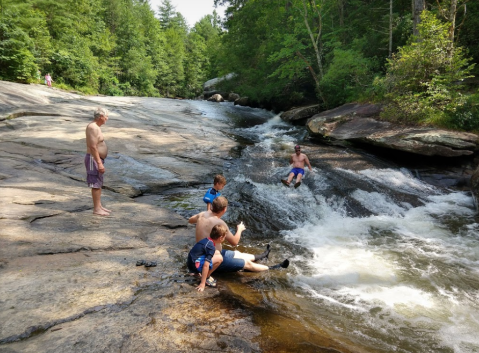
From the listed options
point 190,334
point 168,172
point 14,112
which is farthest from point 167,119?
point 190,334

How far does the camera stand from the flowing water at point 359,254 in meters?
3.23

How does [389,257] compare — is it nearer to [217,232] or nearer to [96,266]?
[217,232]

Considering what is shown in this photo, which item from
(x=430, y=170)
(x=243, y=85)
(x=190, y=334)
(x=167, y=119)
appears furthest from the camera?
(x=243, y=85)

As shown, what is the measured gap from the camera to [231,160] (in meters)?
10.2

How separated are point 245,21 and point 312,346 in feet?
87.9

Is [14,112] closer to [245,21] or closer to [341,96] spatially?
[341,96]

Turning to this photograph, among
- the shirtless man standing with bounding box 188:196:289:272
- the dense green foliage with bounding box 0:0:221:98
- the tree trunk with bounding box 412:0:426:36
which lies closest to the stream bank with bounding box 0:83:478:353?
the shirtless man standing with bounding box 188:196:289:272

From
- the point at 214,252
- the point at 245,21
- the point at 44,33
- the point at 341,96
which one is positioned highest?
the point at 245,21

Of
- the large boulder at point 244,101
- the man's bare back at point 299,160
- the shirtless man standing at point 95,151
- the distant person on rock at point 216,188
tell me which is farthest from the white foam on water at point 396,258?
the large boulder at point 244,101

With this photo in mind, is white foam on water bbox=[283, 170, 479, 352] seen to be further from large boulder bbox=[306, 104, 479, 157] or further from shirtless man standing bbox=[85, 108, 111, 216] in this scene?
shirtless man standing bbox=[85, 108, 111, 216]

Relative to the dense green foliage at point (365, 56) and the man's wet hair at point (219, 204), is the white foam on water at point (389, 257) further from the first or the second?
the dense green foliage at point (365, 56)

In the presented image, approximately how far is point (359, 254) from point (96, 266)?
4276 mm

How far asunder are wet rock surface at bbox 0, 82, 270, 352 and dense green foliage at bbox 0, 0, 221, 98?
13.8 m

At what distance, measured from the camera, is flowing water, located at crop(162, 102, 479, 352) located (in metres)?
3.23
